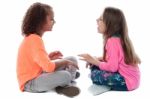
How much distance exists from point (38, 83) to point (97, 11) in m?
1.12

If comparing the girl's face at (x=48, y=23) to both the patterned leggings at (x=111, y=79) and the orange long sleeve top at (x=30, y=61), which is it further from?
the patterned leggings at (x=111, y=79)

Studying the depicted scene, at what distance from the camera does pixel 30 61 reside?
7.63 feet

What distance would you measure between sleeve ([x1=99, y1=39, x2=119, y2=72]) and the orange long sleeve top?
0.30 m

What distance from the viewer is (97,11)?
3232 mm

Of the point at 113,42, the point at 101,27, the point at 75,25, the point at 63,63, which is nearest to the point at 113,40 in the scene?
the point at 113,42

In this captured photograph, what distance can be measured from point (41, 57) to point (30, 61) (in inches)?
4.1

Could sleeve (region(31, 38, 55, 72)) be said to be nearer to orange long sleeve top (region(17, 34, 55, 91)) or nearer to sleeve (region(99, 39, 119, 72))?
orange long sleeve top (region(17, 34, 55, 91))

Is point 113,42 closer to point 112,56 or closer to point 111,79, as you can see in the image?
point 112,56

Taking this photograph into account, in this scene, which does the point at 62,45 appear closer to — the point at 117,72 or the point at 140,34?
the point at 140,34

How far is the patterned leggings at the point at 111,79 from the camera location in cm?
232

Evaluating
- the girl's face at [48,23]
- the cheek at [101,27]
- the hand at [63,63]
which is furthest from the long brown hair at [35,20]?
the cheek at [101,27]

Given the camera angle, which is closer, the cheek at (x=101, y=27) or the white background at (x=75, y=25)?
the cheek at (x=101, y=27)

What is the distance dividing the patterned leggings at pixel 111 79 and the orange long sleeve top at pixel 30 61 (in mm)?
267

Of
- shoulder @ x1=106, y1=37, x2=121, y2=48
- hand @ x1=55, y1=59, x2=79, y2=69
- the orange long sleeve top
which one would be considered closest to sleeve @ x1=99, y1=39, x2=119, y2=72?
shoulder @ x1=106, y1=37, x2=121, y2=48
